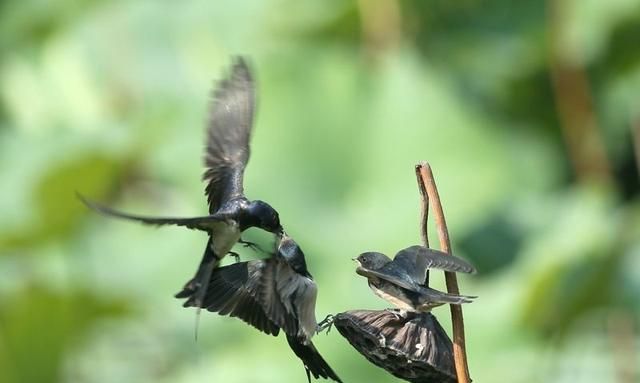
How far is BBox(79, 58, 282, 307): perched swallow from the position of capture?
41.1 inches

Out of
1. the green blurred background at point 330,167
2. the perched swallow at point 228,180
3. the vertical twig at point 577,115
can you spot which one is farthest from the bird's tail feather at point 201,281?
the vertical twig at point 577,115

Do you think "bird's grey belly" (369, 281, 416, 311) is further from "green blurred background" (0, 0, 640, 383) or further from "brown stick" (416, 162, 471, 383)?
"green blurred background" (0, 0, 640, 383)

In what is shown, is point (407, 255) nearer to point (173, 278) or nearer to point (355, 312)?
point (355, 312)

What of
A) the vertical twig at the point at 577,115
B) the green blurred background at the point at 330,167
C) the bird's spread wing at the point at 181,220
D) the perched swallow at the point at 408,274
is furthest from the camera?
the vertical twig at the point at 577,115

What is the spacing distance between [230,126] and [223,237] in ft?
0.54

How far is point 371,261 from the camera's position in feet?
3.47

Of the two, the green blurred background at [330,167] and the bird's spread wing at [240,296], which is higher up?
the green blurred background at [330,167]

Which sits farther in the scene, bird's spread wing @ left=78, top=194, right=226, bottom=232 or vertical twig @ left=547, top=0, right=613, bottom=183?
vertical twig @ left=547, top=0, right=613, bottom=183

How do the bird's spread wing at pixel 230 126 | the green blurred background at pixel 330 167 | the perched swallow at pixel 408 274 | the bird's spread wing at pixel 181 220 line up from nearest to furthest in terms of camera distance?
1. the bird's spread wing at pixel 181 220
2. the perched swallow at pixel 408 274
3. the bird's spread wing at pixel 230 126
4. the green blurred background at pixel 330 167

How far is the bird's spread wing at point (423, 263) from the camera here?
0.99 m

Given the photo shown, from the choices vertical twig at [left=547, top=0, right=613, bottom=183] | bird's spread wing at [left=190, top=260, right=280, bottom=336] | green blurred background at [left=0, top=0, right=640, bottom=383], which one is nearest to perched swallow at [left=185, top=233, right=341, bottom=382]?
bird's spread wing at [left=190, top=260, right=280, bottom=336]

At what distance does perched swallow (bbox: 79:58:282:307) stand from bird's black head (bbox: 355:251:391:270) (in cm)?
7

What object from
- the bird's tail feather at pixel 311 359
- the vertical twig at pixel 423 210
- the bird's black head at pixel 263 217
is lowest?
the bird's tail feather at pixel 311 359

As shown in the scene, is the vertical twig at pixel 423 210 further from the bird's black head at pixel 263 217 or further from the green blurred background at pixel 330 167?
the green blurred background at pixel 330 167
